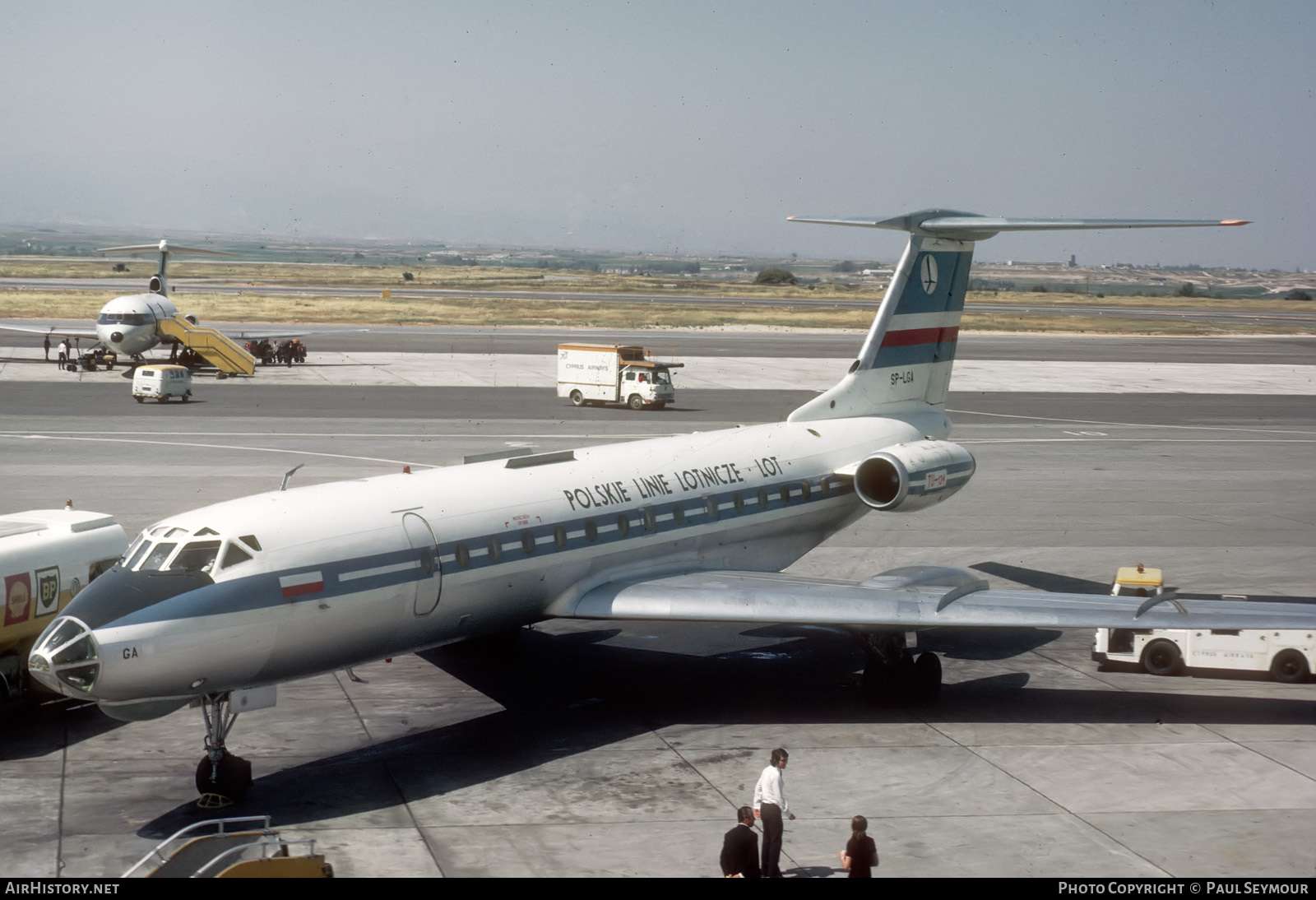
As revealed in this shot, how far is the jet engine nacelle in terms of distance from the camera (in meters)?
23.0

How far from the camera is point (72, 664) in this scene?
14680 millimetres

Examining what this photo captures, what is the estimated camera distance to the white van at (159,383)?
53.8 meters

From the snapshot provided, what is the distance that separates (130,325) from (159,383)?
41.2ft

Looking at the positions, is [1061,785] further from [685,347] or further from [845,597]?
[685,347]

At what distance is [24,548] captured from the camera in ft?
61.3

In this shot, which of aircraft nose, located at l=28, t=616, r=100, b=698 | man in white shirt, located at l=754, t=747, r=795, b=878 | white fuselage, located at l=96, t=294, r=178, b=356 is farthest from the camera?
white fuselage, located at l=96, t=294, r=178, b=356

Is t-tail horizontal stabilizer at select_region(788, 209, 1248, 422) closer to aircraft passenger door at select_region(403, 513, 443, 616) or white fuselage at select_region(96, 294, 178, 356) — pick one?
aircraft passenger door at select_region(403, 513, 443, 616)

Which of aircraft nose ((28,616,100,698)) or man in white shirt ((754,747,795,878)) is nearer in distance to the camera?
man in white shirt ((754,747,795,878))

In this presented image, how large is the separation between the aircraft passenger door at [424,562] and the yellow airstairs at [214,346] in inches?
1980

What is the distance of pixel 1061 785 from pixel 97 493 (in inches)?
1051

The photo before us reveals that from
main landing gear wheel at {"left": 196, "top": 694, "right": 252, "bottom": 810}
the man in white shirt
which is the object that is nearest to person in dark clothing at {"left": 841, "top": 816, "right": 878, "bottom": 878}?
the man in white shirt

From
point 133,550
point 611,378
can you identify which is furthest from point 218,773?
point 611,378

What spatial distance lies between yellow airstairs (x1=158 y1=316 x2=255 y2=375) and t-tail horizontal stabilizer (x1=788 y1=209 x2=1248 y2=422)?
45457mm

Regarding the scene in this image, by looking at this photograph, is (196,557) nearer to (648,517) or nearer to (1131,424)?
(648,517)
